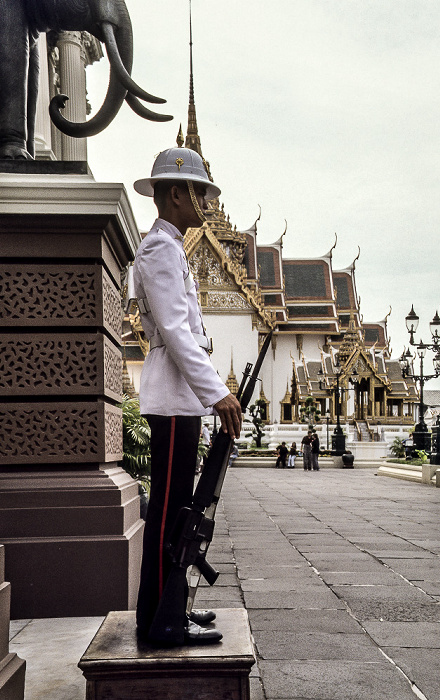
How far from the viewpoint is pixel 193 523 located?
254cm

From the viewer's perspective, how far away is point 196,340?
9.13ft

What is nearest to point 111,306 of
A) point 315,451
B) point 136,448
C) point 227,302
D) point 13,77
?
point 13,77

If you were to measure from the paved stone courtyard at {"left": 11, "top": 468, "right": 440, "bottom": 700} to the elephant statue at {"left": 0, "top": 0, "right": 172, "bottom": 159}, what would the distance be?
2578 millimetres

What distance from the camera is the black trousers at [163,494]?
2.62 metres

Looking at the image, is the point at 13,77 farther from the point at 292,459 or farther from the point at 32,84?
the point at 292,459

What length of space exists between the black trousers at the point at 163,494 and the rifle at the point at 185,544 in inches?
2.2

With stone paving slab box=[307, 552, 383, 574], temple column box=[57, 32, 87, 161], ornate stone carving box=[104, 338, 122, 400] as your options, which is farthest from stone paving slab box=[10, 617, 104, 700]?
temple column box=[57, 32, 87, 161]

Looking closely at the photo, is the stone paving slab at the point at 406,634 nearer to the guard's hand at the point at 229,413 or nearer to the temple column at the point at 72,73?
the guard's hand at the point at 229,413

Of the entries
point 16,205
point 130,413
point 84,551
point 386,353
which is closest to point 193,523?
point 84,551

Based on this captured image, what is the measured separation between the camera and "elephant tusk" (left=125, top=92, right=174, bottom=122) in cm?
420

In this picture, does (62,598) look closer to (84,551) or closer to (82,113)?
(84,551)

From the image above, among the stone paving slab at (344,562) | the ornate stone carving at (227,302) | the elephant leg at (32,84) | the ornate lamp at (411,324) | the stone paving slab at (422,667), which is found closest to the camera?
the stone paving slab at (422,667)

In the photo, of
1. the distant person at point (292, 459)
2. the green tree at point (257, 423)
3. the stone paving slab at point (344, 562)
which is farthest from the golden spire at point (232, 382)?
the stone paving slab at point (344, 562)

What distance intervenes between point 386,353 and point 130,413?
49.2 metres
